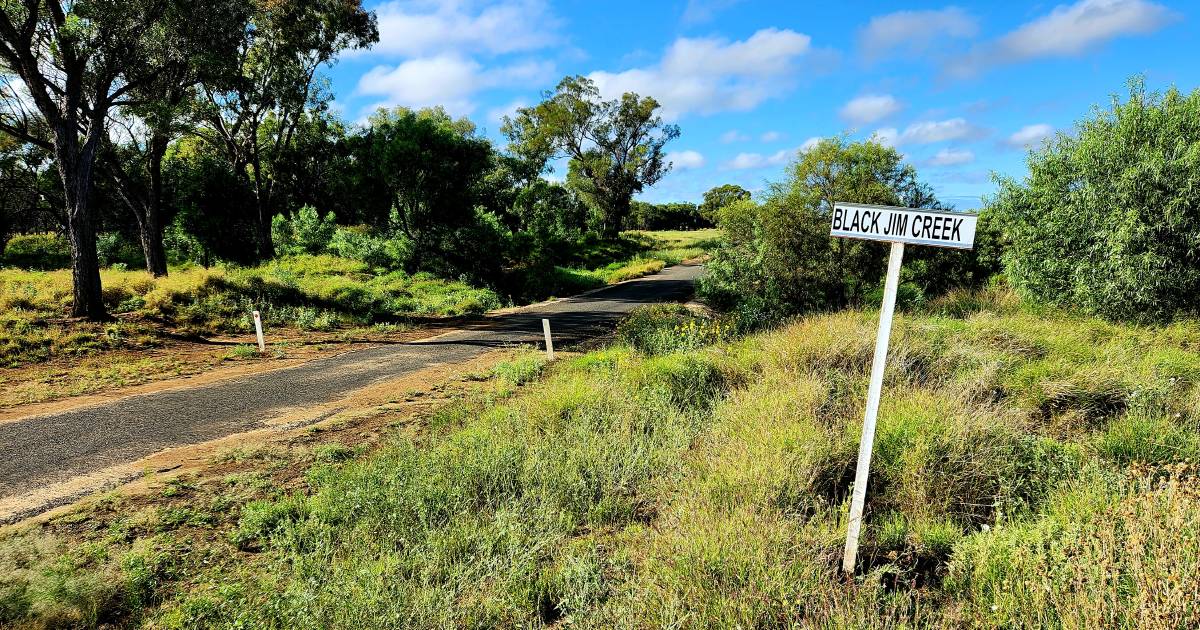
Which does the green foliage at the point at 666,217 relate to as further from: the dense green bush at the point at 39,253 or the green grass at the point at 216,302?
the dense green bush at the point at 39,253

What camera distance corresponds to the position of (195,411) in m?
8.31

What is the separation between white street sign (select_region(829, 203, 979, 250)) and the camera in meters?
3.57

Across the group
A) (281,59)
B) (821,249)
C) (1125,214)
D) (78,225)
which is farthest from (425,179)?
(1125,214)

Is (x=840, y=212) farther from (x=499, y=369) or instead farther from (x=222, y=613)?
(x=499, y=369)

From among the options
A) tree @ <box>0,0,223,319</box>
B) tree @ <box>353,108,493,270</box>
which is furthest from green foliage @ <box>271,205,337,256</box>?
tree @ <box>0,0,223,319</box>

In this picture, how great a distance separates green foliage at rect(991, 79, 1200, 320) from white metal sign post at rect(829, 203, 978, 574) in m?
9.90

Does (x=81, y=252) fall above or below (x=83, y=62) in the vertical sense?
below

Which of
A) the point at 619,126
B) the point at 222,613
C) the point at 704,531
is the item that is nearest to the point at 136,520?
the point at 222,613

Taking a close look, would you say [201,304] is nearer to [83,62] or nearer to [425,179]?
[83,62]

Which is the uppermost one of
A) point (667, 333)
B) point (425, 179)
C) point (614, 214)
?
point (614, 214)

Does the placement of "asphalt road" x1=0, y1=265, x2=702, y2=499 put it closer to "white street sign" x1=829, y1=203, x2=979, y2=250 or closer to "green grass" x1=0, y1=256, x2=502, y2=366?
"green grass" x1=0, y1=256, x2=502, y2=366

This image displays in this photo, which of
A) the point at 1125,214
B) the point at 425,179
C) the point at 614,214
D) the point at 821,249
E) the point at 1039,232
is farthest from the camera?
the point at 614,214

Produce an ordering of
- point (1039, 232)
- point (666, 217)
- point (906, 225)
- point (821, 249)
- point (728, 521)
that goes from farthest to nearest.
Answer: point (666, 217)
point (821, 249)
point (1039, 232)
point (728, 521)
point (906, 225)

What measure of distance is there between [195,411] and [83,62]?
34.0ft
